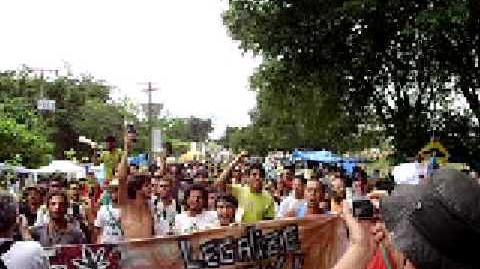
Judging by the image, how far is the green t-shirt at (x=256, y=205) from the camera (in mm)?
9336

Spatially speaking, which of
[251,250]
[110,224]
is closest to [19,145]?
[110,224]

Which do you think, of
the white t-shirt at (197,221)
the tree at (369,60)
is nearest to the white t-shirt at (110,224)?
the white t-shirt at (197,221)

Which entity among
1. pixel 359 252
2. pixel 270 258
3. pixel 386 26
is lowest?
pixel 270 258

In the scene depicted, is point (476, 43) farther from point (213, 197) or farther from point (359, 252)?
point (359, 252)

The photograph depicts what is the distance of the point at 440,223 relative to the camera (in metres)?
1.38

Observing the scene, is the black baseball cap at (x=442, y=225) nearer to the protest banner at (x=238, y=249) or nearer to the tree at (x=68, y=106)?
the protest banner at (x=238, y=249)

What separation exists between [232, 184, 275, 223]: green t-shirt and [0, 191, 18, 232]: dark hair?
5.23 metres

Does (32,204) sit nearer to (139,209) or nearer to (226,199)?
(226,199)

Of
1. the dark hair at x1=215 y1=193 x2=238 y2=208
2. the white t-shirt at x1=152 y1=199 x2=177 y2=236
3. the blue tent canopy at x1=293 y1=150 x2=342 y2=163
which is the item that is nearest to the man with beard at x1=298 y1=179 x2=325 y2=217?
the dark hair at x1=215 y1=193 x2=238 y2=208

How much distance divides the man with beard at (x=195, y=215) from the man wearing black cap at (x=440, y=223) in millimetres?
6876

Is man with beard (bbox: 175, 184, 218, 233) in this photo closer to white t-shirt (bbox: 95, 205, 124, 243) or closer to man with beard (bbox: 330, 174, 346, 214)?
white t-shirt (bbox: 95, 205, 124, 243)

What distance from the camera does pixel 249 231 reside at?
729 centimetres

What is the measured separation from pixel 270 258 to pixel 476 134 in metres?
17.4

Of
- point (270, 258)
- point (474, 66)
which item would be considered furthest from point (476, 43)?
point (270, 258)
